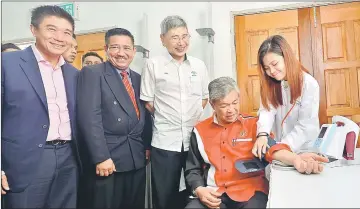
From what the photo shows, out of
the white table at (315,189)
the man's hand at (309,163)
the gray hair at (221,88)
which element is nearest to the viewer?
the white table at (315,189)

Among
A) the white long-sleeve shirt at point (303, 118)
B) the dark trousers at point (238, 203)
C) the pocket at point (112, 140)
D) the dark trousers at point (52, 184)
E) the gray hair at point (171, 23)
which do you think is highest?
the gray hair at point (171, 23)

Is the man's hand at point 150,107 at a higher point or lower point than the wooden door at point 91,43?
lower

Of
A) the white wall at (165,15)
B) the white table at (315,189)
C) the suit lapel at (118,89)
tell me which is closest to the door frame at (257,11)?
the white wall at (165,15)

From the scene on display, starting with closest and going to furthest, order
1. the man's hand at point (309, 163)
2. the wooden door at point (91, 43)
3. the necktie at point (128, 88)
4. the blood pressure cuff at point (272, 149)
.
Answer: the man's hand at point (309, 163) → the blood pressure cuff at point (272, 149) → the necktie at point (128, 88) → the wooden door at point (91, 43)

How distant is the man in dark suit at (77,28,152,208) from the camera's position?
1085 mm

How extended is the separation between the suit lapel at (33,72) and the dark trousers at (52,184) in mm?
162

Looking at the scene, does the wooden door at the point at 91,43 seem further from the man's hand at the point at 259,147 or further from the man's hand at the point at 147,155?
the man's hand at the point at 259,147

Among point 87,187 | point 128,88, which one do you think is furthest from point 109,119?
point 87,187

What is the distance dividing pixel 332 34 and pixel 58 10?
4.28 feet

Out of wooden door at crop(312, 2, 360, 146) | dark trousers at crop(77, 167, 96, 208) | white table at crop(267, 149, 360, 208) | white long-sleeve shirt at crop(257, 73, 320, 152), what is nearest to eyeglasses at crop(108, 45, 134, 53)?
dark trousers at crop(77, 167, 96, 208)

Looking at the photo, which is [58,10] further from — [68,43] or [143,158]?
[143,158]

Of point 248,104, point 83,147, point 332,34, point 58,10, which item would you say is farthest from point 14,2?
point 332,34

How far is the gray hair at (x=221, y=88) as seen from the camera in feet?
3.56

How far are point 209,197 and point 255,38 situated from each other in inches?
31.5
